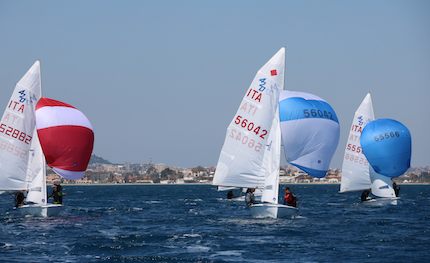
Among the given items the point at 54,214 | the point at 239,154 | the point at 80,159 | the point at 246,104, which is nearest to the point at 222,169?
the point at 239,154

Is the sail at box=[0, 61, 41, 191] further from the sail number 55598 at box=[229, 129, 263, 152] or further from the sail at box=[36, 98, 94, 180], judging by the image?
the sail number 55598 at box=[229, 129, 263, 152]

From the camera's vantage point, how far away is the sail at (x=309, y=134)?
25578 millimetres

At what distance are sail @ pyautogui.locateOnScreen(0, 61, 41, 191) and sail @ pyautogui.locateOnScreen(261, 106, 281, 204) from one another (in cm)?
1384

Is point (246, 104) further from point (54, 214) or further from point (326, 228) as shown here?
point (54, 214)

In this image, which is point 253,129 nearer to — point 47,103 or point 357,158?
point 47,103

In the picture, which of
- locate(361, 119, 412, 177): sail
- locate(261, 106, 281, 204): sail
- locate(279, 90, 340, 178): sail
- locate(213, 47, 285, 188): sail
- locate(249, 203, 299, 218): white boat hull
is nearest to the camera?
locate(249, 203, 299, 218): white boat hull

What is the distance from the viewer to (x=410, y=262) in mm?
16625

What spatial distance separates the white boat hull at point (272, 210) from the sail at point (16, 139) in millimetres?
13523

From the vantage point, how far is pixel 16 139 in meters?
28.7

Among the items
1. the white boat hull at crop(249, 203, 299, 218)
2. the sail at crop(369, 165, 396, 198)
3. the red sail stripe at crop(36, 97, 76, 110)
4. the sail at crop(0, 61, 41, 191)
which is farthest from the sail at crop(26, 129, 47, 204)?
the sail at crop(369, 165, 396, 198)

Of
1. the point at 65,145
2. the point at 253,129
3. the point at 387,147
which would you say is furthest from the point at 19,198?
the point at 387,147

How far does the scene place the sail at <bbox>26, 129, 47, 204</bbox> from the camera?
28.2m

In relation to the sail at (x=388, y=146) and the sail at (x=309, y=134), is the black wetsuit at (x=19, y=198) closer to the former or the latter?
the sail at (x=309, y=134)

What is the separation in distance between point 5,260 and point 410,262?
13896mm
